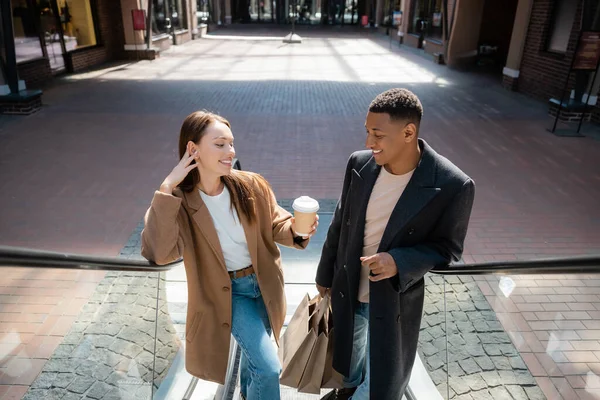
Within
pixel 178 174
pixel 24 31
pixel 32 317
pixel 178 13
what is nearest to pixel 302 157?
pixel 32 317

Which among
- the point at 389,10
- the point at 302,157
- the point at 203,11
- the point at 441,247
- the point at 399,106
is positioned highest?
the point at 389,10

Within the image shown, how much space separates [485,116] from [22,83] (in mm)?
11357

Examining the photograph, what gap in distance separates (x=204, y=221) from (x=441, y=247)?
3.77 ft

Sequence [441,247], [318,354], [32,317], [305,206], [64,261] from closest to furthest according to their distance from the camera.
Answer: [64,261]
[441,247]
[305,206]
[318,354]
[32,317]

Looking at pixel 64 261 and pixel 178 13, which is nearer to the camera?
pixel 64 261

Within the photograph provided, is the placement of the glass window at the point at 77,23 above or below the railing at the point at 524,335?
above

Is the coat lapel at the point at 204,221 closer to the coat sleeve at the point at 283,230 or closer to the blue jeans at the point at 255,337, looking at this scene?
the blue jeans at the point at 255,337

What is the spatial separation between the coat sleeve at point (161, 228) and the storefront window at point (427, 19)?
19466 mm

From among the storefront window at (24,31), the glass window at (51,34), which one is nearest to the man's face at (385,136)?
the storefront window at (24,31)

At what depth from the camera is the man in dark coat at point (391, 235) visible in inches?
74.7

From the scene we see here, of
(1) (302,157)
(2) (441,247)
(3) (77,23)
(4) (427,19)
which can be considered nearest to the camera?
(2) (441,247)

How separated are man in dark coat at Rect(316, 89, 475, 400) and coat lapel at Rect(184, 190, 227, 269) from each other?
65 centimetres

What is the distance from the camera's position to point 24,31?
12219 millimetres

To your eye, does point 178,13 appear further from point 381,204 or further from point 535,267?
point 535,267
